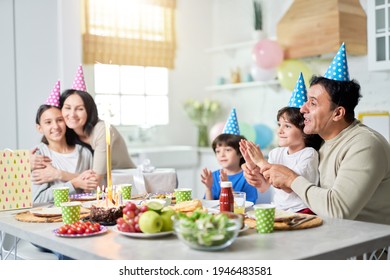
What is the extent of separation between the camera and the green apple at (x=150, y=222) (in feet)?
5.12

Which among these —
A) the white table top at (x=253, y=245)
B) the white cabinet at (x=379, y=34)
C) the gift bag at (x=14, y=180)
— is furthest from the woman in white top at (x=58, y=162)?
the white cabinet at (x=379, y=34)

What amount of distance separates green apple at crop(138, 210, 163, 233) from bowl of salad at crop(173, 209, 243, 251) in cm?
Result: 15

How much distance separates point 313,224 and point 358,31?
299 centimetres

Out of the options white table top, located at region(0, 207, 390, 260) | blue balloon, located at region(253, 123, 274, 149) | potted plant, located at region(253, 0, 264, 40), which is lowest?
white table top, located at region(0, 207, 390, 260)

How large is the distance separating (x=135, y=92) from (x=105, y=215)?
4022 millimetres

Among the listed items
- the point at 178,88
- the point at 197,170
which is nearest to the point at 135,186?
the point at 197,170

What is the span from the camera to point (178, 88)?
5.98 meters

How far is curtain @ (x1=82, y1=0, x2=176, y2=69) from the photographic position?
17.2 ft

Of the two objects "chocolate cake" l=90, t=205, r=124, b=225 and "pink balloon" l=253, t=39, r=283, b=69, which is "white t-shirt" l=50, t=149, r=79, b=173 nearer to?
"chocolate cake" l=90, t=205, r=124, b=225

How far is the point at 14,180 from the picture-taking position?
7.28 ft

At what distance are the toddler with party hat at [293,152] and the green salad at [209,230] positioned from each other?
74 centimetres

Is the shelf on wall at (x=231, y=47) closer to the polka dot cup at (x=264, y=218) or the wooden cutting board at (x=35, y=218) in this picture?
the wooden cutting board at (x=35, y=218)

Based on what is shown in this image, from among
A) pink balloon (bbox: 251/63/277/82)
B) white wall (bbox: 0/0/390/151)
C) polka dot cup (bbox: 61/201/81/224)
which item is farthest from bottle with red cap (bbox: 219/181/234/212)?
pink balloon (bbox: 251/63/277/82)
